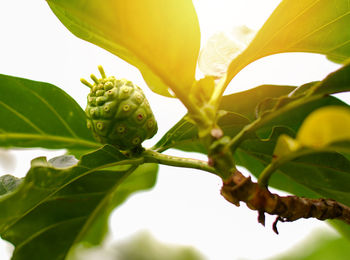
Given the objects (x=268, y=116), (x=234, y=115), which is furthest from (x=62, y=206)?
(x=268, y=116)

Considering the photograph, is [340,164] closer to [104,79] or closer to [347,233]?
[347,233]

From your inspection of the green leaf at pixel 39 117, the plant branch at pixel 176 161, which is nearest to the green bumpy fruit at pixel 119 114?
the plant branch at pixel 176 161

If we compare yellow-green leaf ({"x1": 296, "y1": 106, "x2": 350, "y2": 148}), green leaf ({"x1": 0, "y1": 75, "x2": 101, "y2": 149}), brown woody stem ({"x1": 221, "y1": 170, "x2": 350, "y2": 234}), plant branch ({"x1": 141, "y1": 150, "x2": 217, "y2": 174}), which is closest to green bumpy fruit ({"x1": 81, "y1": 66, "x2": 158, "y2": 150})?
plant branch ({"x1": 141, "y1": 150, "x2": 217, "y2": 174})

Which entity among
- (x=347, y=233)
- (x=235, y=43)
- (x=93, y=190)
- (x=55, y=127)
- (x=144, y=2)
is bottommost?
(x=347, y=233)

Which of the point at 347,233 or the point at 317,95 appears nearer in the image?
the point at 317,95

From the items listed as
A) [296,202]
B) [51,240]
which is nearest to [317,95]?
[296,202]

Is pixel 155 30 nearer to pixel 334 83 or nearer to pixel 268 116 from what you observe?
pixel 268 116

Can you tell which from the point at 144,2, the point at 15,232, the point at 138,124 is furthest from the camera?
the point at 15,232
